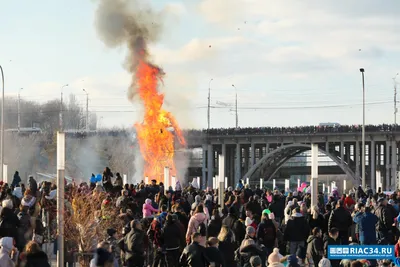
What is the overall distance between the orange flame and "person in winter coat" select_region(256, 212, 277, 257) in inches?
1603

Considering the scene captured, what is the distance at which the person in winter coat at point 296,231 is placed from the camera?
757 inches

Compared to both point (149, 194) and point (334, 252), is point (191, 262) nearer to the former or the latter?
point (334, 252)

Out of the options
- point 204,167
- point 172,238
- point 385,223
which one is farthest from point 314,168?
point 204,167

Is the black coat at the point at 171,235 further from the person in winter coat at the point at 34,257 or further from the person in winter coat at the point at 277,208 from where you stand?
the person in winter coat at the point at 277,208

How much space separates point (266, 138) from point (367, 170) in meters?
10.8

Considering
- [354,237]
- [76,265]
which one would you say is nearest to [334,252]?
[76,265]

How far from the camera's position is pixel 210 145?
290 feet

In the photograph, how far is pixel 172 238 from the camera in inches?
654

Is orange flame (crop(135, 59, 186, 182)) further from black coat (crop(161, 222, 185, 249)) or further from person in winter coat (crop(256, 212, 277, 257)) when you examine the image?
black coat (crop(161, 222, 185, 249))

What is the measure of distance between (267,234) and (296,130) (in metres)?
68.4

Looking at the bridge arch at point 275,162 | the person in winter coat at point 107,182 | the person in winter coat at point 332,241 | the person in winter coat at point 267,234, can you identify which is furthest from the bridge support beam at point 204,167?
the person in winter coat at point 332,241

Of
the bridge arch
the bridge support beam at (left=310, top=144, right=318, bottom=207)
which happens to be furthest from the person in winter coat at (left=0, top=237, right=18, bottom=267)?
the bridge arch

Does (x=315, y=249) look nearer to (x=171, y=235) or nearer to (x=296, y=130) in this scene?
(x=171, y=235)

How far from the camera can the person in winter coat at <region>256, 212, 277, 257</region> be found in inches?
722
